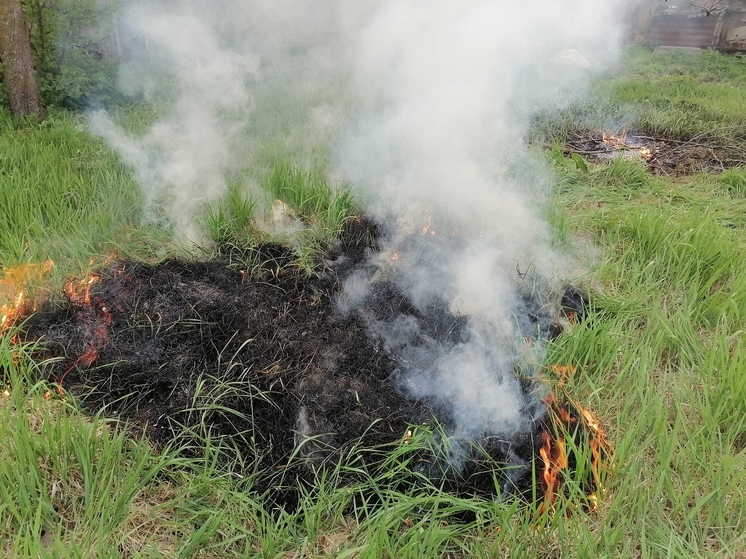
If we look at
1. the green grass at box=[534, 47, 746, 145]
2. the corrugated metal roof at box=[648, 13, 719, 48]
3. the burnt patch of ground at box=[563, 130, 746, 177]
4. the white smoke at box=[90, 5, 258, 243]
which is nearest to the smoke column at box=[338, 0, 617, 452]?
the white smoke at box=[90, 5, 258, 243]

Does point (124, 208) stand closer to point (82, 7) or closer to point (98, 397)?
point (98, 397)

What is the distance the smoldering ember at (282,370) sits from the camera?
2006mm

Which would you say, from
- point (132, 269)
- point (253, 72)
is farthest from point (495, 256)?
point (253, 72)

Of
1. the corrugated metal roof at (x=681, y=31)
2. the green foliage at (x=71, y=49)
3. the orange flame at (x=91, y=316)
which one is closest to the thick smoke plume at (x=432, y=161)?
the green foliage at (x=71, y=49)

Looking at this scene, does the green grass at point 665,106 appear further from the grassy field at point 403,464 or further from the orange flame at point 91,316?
the orange flame at point 91,316

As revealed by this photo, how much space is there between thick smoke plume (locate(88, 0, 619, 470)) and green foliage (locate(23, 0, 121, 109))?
0.67 meters

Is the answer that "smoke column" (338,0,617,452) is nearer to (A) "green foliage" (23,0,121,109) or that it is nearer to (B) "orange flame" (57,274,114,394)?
(B) "orange flame" (57,274,114,394)

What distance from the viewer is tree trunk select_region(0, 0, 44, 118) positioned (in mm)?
4875

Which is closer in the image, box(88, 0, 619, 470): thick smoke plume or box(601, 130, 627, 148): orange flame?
box(88, 0, 619, 470): thick smoke plume

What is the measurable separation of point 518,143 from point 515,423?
406 cm

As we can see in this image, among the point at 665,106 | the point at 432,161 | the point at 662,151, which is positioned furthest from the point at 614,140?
the point at 432,161

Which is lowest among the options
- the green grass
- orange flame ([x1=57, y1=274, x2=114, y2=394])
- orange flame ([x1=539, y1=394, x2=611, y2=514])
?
orange flame ([x1=539, y1=394, x2=611, y2=514])

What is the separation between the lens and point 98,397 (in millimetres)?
2223

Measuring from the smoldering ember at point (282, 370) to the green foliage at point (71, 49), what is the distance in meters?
4.21
